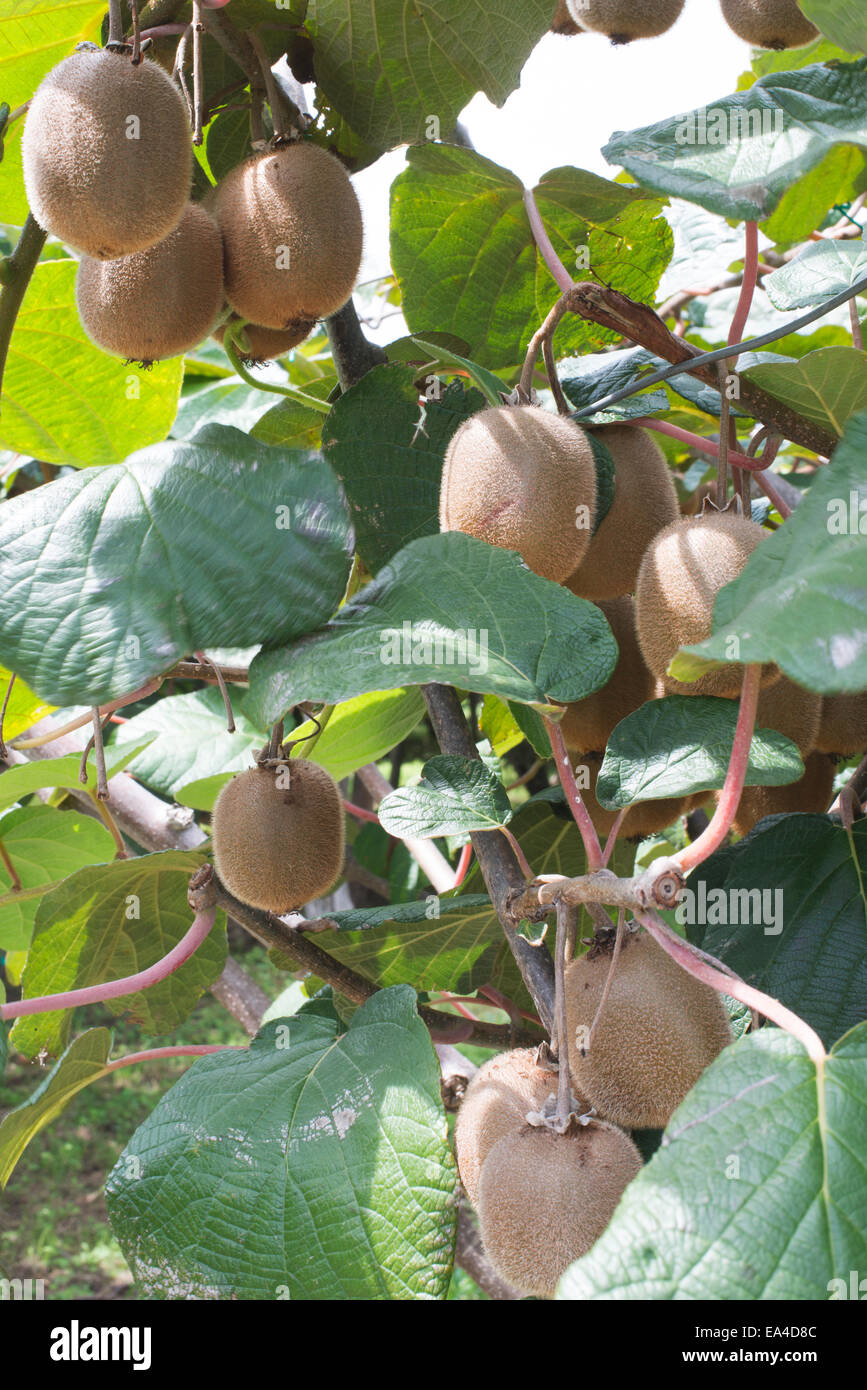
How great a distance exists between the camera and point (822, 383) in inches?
28.8

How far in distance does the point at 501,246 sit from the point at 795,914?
55 centimetres

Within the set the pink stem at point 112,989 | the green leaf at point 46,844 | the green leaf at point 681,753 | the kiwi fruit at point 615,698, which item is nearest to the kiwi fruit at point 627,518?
the kiwi fruit at point 615,698

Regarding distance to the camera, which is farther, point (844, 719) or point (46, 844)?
point (46, 844)

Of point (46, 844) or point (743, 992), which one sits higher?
point (743, 992)

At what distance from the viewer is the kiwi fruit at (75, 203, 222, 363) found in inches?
28.7

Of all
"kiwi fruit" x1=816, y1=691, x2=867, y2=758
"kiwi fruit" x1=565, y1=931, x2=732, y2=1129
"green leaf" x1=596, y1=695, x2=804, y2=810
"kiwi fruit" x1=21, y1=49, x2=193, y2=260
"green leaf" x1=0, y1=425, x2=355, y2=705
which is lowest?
"kiwi fruit" x1=565, y1=931, x2=732, y2=1129

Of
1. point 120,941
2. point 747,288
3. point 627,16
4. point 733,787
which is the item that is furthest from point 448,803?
point 627,16

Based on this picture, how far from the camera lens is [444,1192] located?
0.58m

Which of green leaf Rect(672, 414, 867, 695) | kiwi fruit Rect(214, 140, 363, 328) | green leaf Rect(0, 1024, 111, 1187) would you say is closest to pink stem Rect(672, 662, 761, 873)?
green leaf Rect(672, 414, 867, 695)

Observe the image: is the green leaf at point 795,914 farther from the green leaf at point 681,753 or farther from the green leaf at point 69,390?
the green leaf at point 69,390

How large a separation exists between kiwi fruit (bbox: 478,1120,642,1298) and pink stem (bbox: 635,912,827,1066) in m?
0.12

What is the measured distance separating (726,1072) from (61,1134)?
2.74 metres

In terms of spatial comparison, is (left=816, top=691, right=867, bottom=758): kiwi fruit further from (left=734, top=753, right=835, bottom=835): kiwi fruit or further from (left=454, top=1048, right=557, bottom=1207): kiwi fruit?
(left=454, top=1048, right=557, bottom=1207): kiwi fruit

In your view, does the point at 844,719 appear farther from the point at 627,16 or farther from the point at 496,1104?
the point at 627,16
